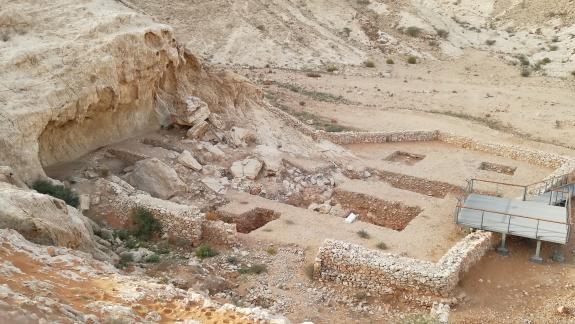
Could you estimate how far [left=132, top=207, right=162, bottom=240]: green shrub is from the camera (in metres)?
13.5

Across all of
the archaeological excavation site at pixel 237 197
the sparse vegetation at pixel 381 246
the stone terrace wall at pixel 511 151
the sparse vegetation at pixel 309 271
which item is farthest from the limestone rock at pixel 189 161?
the stone terrace wall at pixel 511 151

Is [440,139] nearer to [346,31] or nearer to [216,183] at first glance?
[216,183]

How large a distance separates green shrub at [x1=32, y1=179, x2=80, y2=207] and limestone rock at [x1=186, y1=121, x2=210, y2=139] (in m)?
5.34

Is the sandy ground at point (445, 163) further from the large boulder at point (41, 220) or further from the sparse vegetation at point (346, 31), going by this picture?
the sparse vegetation at point (346, 31)

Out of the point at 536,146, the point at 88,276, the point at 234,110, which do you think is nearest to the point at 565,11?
the point at 536,146

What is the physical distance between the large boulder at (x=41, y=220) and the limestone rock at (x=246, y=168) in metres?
6.47

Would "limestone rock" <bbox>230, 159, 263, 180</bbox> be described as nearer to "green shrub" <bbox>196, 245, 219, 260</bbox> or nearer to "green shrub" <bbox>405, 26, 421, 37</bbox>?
"green shrub" <bbox>196, 245, 219, 260</bbox>

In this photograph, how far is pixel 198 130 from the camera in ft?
59.9

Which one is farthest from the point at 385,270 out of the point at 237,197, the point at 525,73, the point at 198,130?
the point at 525,73

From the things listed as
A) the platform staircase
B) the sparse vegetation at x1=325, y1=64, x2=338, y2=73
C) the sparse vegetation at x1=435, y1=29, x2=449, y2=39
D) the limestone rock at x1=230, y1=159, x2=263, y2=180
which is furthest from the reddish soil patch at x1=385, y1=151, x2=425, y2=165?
the sparse vegetation at x1=435, y1=29, x2=449, y2=39

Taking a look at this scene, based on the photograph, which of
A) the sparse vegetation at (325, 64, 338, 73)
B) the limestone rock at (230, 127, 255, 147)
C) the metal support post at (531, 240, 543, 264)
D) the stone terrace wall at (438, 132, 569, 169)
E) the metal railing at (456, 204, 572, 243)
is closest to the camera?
the metal support post at (531, 240, 543, 264)

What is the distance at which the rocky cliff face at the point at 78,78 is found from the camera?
1279cm

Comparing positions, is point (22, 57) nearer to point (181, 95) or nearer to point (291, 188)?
point (181, 95)

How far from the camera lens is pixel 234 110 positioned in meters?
20.0
